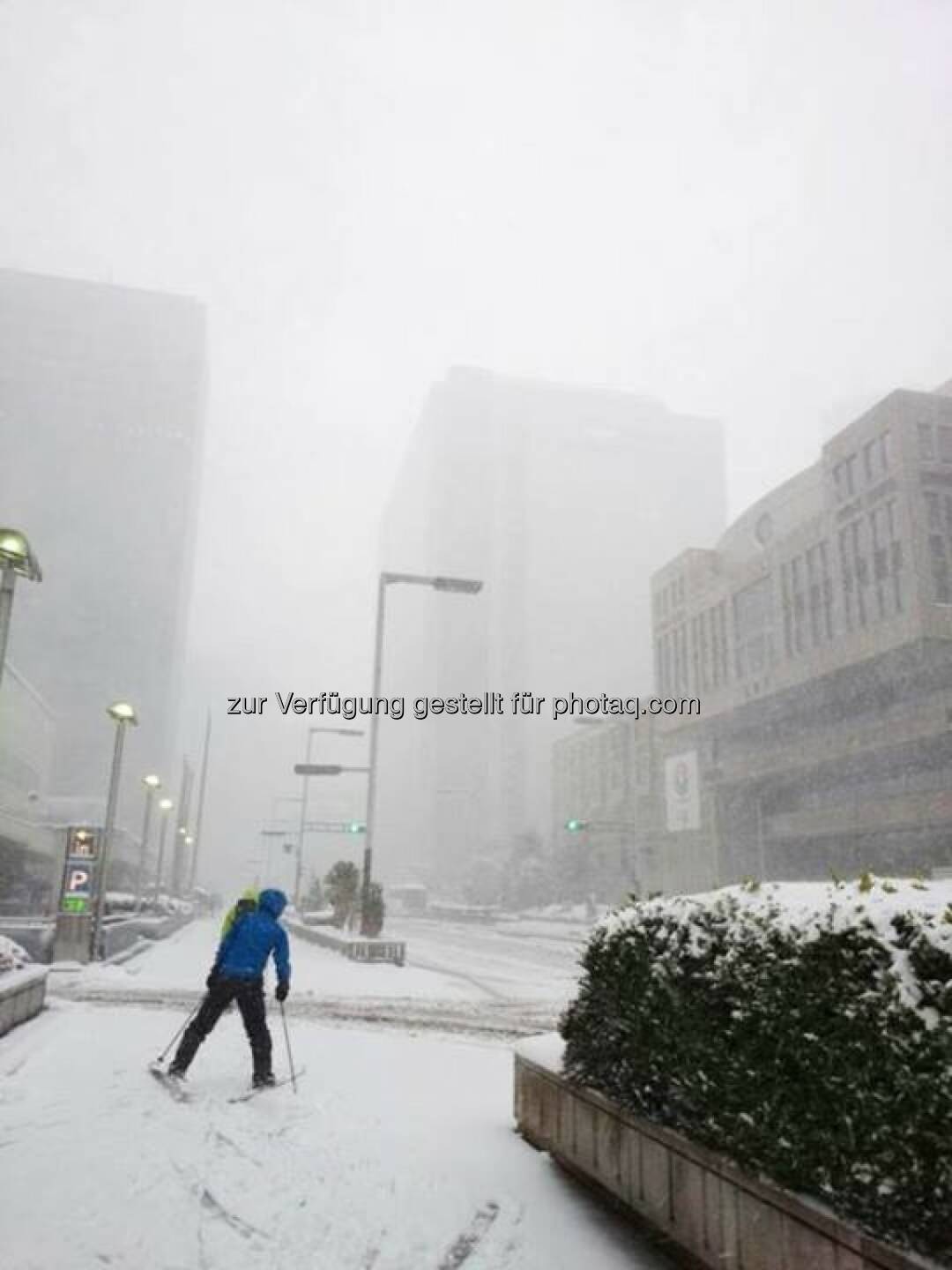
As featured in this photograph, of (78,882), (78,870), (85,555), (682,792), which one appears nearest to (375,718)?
(78,870)

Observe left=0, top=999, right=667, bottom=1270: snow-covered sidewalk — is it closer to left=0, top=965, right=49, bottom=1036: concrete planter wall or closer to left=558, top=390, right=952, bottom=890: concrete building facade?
left=0, top=965, right=49, bottom=1036: concrete planter wall

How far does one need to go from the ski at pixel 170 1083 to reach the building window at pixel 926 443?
57.4 m

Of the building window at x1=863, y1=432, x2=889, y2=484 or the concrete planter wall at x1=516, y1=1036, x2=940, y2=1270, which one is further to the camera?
the building window at x1=863, y1=432, x2=889, y2=484

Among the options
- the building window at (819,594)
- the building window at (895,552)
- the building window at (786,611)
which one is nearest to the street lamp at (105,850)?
the building window at (895,552)

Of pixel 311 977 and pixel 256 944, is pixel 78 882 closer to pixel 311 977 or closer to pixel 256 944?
pixel 311 977

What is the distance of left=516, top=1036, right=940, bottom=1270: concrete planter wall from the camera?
3449 mm

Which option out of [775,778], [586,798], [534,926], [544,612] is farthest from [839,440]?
[544,612]

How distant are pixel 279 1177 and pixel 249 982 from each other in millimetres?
2156

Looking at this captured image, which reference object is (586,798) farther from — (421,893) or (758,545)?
(758,545)

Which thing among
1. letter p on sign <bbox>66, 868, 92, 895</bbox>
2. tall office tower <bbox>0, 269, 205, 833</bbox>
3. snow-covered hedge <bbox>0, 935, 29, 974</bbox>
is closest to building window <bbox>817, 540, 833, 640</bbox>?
letter p on sign <bbox>66, 868, 92, 895</bbox>

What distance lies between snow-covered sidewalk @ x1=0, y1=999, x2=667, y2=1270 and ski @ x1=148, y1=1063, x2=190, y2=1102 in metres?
0.09

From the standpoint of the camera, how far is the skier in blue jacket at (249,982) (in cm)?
733

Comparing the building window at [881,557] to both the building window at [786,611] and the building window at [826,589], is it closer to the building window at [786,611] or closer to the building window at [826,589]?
the building window at [826,589]

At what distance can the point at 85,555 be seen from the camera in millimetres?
186625
